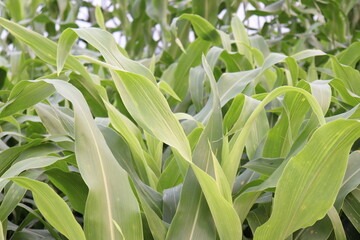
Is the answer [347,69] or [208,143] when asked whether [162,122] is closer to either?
[208,143]

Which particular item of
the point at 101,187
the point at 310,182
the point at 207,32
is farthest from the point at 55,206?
the point at 207,32

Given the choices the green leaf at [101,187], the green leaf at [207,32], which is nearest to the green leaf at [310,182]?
the green leaf at [101,187]

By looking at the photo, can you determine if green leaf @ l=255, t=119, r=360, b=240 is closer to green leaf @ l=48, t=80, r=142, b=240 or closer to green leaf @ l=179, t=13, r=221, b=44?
green leaf @ l=48, t=80, r=142, b=240

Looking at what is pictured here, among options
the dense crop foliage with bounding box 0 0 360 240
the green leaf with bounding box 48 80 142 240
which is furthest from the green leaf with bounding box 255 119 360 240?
the green leaf with bounding box 48 80 142 240

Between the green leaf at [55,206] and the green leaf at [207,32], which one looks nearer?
the green leaf at [55,206]

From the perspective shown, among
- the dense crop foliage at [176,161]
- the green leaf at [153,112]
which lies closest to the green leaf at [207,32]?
the dense crop foliage at [176,161]

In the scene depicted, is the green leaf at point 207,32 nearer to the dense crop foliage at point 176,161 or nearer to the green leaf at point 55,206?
the dense crop foliage at point 176,161

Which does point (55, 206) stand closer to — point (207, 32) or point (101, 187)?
point (101, 187)

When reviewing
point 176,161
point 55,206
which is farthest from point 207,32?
point 55,206

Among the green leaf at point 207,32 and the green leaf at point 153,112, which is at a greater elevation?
the green leaf at point 153,112

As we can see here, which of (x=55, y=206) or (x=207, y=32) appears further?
(x=207, y=32)

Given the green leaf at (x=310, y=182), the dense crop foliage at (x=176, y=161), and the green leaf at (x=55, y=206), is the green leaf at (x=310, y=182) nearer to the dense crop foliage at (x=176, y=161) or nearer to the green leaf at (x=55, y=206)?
the dense crop foliage at (x=176, y=161)

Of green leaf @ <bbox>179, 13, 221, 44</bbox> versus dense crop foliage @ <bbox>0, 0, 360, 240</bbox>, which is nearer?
dense crop foliage @ <bbox>0, 0, 360, 240</bbox>

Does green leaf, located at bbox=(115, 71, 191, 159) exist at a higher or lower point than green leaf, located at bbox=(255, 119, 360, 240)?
higher
